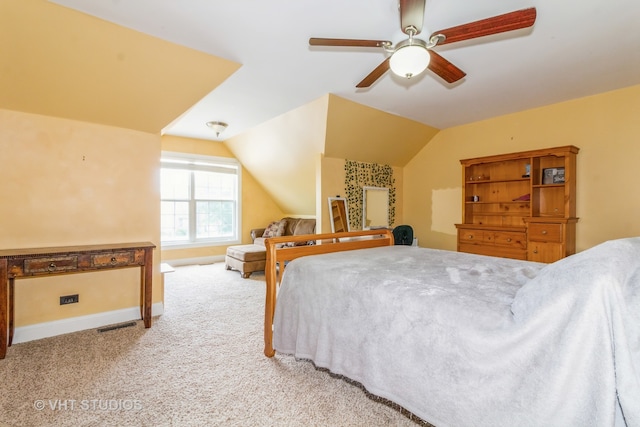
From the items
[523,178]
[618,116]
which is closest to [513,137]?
[523,178]

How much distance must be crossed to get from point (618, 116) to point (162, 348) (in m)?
5.70

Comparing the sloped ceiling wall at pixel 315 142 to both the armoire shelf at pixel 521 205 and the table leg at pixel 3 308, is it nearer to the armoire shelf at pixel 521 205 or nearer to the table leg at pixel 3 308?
the armoire shelf at pixel 521 205

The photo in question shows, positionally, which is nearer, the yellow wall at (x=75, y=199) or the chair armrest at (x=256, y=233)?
the yellow wall at (x=75, y=199)

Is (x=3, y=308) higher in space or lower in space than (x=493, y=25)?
lower

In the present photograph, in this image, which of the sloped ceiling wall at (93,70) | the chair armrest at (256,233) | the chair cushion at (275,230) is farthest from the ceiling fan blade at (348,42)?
the chair armrest at (256,233)

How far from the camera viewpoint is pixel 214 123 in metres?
4.84

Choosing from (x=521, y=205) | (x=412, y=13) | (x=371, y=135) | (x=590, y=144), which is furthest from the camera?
(x=371, y=135)

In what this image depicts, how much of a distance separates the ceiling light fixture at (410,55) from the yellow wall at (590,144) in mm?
3446

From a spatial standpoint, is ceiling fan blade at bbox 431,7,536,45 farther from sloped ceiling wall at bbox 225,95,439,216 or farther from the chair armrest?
the chair armrest

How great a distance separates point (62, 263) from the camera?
2.54 metres

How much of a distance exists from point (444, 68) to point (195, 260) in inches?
225

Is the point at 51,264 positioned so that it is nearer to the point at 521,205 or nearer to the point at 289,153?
the point at 289,153

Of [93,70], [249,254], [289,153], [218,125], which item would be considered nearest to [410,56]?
[93,70]

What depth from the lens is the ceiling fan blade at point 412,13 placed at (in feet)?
5.25
